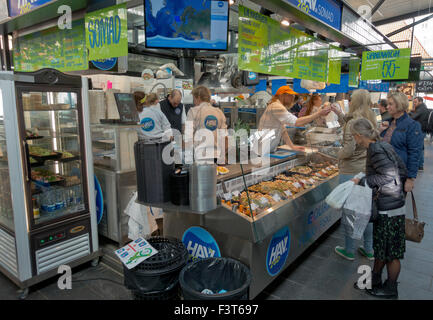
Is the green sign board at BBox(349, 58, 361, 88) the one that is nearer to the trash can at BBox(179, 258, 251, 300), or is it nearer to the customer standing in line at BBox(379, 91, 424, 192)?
the customer standing in line at BBox(379, 91, 424, 192)

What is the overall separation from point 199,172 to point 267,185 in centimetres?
136

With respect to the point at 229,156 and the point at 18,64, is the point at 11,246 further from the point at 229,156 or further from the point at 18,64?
the point at 18,64

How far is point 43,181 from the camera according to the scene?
3213mm

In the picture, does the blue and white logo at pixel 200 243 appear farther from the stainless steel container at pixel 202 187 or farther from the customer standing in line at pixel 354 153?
the customer standing in line at pixel 354 153

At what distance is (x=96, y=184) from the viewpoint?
3.75 metres

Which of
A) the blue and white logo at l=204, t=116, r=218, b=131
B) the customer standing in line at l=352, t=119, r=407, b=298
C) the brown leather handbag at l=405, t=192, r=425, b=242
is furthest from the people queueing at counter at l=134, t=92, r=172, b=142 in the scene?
the brown leather handbag at l=405, t=192, r=425, b=242

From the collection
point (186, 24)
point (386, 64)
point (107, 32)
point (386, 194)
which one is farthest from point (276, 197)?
point (386, 64)

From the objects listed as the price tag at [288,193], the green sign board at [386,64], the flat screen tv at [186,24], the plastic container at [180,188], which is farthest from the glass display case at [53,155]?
the green sign board at [386,64]

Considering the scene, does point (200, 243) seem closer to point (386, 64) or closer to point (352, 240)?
point (352, 240)

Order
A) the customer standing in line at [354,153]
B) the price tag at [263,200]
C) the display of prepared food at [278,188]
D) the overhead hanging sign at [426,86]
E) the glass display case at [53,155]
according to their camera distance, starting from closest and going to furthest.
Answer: the display of prepared food at [278,188] → the price tag at [263,200] → the glass display case at [53,155] → the customer standing in line at [354,153] → the overhead hanging sign at [426,86]

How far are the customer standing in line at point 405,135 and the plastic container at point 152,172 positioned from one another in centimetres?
261

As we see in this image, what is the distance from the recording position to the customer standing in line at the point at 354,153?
340cm

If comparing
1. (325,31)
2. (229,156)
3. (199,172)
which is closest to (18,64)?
(229,156)

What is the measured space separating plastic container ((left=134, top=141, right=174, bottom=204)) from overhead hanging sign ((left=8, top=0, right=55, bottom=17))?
7.56 ft
